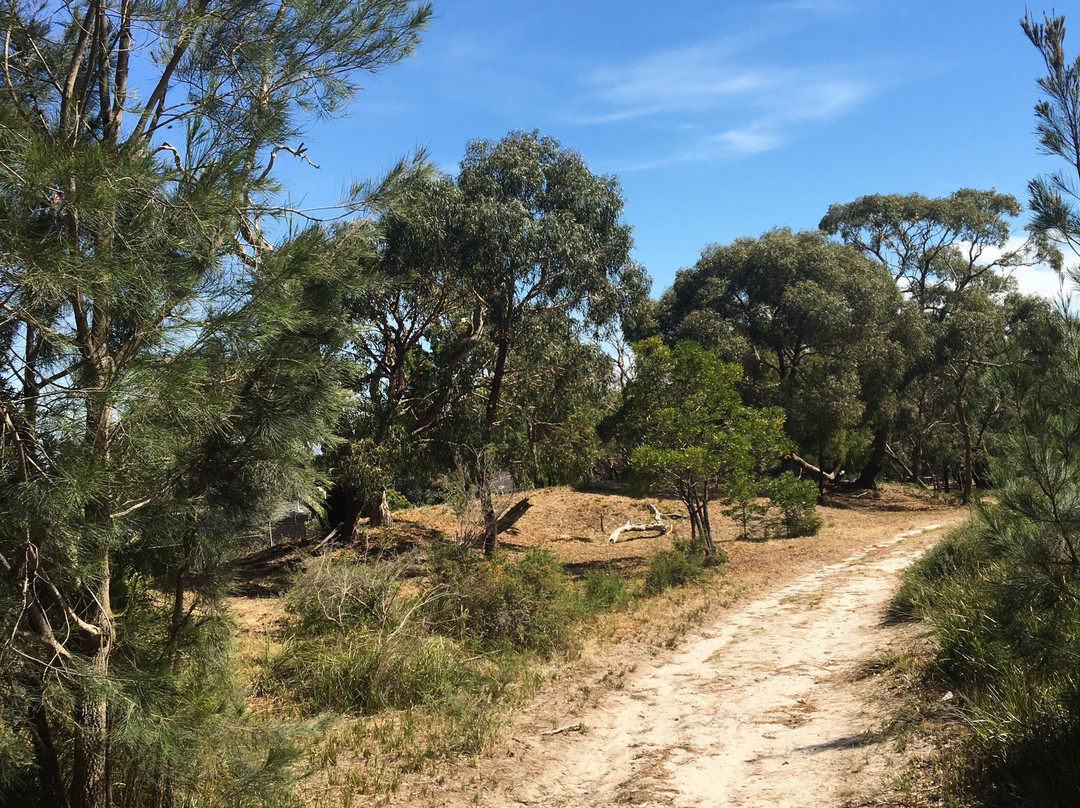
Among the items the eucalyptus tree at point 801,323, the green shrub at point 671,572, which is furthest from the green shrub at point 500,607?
the eucalyptus tree at point 801,323

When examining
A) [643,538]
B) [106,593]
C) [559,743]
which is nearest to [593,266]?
[643,538]

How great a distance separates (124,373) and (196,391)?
0.31 meters

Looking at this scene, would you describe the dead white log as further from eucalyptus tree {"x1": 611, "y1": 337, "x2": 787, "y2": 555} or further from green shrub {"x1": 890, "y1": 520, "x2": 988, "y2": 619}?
green shrub {"x1": 890, "y1": 520, "x2": 988, "y2": 619}

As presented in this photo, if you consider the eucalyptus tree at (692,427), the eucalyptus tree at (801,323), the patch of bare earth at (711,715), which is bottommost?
the patch of bare earth at (711,715)

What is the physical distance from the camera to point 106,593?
423cm

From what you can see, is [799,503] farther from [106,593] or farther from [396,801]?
[106,593]

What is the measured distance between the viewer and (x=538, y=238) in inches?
568

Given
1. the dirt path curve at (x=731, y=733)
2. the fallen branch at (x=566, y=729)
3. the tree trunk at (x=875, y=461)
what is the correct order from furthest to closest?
the tree trunk at (x=875, y=461), the fallen branch at (x=566, y=729), the dirt path curve at (x=731, y=733)

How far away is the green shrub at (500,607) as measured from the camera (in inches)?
390

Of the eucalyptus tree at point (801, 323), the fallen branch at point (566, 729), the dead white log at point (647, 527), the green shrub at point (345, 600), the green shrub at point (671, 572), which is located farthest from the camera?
the eucalyptus tree at point (801, 323)

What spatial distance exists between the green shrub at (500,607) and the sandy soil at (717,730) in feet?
2.73

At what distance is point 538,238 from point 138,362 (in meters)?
11.3

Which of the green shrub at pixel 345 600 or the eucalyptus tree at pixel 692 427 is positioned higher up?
the eucalyptus tree at pixel 692 427

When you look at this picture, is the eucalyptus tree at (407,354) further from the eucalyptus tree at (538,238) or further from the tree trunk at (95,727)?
the tree trunk at (95,727)
